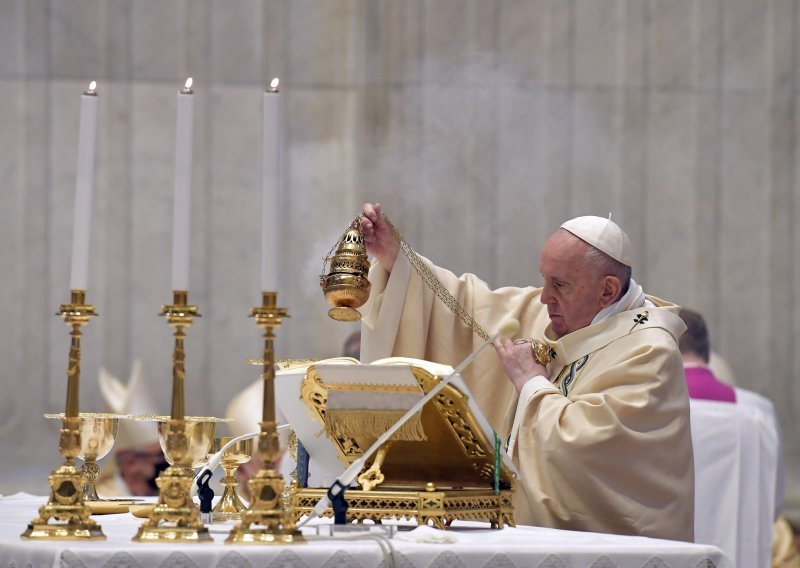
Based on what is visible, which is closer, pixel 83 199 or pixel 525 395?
pixel 83 199

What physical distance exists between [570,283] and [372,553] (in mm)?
1921

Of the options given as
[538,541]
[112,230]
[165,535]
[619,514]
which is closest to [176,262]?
[165,535]

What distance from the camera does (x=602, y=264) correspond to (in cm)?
438

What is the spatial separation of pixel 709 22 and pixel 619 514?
17.7ft

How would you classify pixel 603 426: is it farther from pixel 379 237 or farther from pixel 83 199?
pixel 83 199

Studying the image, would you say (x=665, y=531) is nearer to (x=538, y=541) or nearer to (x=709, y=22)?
(x=538, y=541)

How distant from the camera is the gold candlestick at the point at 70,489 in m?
2.66

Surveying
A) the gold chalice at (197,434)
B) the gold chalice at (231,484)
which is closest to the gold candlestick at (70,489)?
the gold chalice at (197,434)

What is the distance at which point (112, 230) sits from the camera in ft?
27.1

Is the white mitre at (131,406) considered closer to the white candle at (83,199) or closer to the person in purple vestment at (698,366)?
the person in purple vestment at (698,366)

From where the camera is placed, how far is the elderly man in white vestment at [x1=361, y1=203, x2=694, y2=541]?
381 cm

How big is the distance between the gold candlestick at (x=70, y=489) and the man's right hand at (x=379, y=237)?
59.5 inches

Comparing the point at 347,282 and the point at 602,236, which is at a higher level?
the point at 602,236

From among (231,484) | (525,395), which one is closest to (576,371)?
(525,395)
